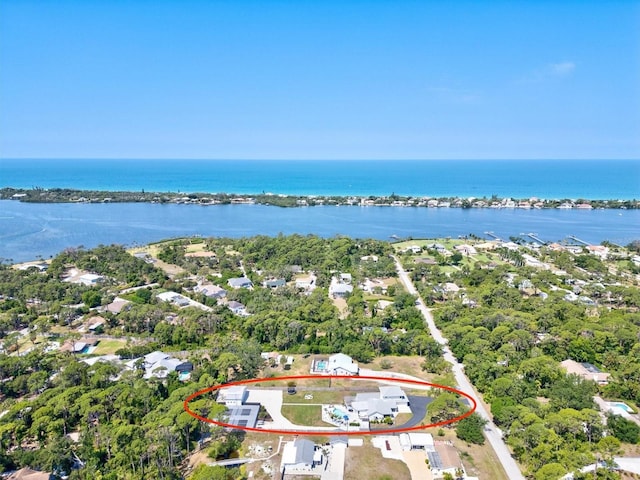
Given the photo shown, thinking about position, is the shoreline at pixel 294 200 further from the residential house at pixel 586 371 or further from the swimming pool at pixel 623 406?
the swimming pool at pixel 623 406

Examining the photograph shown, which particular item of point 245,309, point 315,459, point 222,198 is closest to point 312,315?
point 245,309

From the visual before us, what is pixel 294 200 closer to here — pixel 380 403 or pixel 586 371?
pixel 586 371

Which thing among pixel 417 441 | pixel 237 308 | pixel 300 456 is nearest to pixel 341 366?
Answer: pixel 417 441

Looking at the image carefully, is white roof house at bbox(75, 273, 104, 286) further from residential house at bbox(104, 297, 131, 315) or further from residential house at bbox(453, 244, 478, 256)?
residential house at bbox(453, 244, 478, 256)

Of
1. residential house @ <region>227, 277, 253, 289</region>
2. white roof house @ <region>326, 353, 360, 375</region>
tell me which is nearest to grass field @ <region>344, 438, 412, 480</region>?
white roof house @ <region>326, 353, 360, 375</region>

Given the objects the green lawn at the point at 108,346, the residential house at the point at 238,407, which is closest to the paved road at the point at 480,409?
the residential house at the point at 238,407
